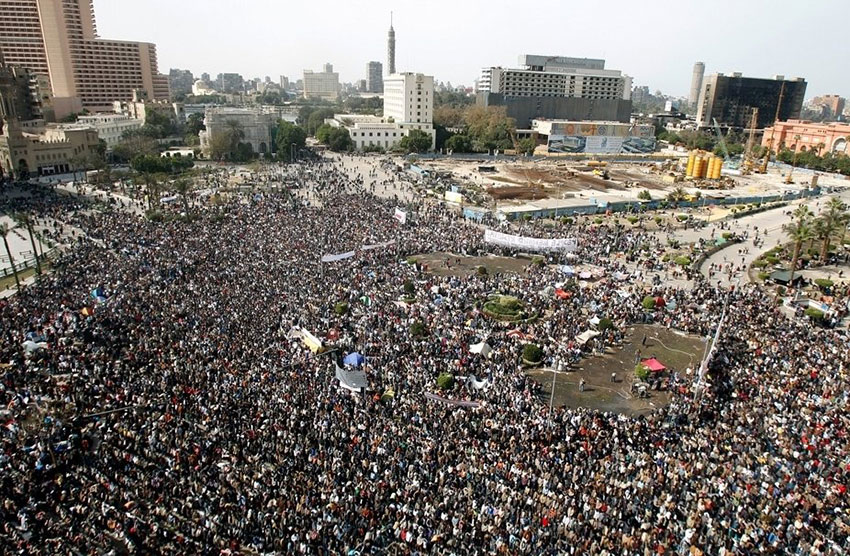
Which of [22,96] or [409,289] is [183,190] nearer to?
[409,289]

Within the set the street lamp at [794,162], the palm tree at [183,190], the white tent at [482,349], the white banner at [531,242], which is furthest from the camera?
the street lamp at [794,162]

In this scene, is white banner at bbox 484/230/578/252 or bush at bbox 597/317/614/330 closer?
bush at bbox 597/317/614/330

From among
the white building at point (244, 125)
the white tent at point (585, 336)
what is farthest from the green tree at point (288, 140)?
the white tent at point (585, 336)

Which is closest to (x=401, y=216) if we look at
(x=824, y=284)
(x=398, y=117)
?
(x=824, y=284)

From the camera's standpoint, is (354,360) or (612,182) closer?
(354,360)

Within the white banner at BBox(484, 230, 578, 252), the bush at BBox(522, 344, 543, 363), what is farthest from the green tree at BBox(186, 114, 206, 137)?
the bush at BBox(522, 344, 543, 363)

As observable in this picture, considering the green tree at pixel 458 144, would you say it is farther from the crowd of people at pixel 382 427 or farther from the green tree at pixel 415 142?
the crowd of people at pixel 382 427

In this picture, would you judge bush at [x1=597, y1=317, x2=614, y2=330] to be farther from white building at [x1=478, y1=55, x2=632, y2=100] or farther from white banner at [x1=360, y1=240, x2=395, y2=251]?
white building at [x1=478, y1=55, x2=632, y2=100]
